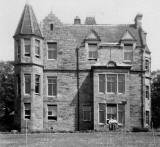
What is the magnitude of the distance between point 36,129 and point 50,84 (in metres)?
5.39

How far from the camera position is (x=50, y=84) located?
4388 cm

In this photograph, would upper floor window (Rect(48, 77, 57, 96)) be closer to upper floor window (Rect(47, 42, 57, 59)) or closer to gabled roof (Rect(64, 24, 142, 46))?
upper floor window (Rect(47, 42, 57, 59))

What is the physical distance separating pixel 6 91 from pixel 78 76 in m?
24.4

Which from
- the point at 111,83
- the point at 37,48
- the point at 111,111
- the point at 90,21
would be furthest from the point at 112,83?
the point at 90,21

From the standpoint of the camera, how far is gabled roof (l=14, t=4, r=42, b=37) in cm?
4147

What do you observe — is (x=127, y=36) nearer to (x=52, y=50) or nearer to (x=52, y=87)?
(x=52, y=50)

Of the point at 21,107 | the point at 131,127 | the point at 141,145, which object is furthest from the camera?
the point at 131,127

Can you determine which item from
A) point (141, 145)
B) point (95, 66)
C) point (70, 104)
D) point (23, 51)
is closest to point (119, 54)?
point (95, 66)

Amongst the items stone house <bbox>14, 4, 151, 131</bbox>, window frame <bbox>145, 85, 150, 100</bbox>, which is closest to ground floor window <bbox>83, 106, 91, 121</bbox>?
stone house <bbox>14, 4, 151, 131</bbox>

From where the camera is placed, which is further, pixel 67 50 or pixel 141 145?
pixel 67 50

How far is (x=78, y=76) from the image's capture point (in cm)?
4422

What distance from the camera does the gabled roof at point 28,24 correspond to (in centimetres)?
4147

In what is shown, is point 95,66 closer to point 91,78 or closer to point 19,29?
point 91,78

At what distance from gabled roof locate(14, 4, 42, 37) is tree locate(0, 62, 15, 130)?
2459 cm
